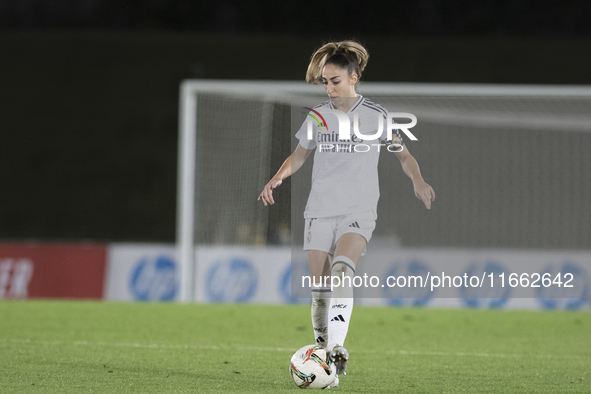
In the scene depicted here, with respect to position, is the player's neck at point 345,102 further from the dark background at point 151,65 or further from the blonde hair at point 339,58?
the dark background at point 151,65

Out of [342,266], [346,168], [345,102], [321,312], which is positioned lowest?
[321,312]

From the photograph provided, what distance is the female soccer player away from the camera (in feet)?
14.3

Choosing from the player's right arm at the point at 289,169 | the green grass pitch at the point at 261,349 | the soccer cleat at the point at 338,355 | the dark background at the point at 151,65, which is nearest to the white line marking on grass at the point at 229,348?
the green grass pitch at the point at 261,349

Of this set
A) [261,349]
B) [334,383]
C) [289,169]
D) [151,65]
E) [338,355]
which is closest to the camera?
[338,355]

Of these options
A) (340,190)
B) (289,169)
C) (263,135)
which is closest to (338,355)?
(340,190)

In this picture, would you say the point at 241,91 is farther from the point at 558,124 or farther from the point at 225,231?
the point at 558,124

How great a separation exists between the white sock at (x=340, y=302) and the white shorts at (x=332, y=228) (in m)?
0.14

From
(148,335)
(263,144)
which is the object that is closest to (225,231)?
(263,144)

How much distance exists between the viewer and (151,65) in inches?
759

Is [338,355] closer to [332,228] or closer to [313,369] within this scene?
[313,369]

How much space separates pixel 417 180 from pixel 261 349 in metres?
2.49

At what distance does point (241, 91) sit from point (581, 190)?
4.55m

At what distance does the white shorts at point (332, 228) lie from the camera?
4.39 metres

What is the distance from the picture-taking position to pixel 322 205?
4.44 metres
